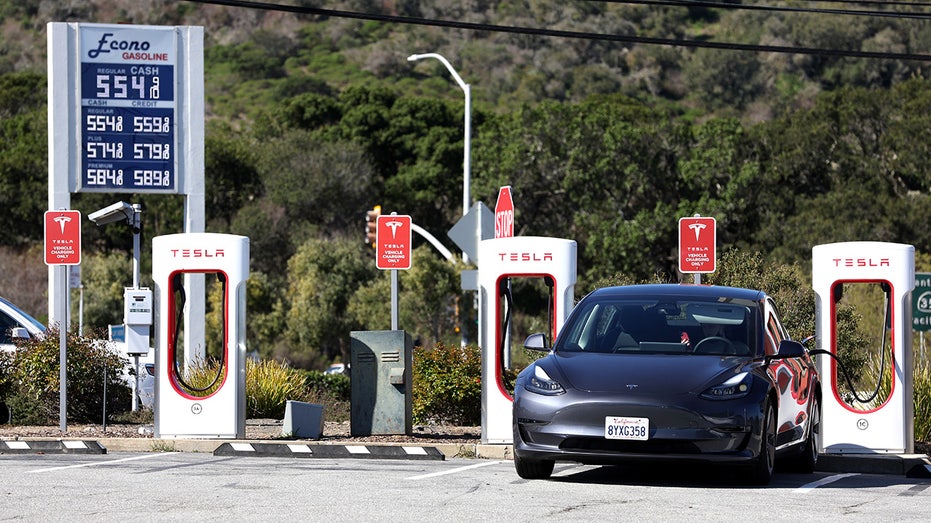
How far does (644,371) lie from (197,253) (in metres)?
5.39

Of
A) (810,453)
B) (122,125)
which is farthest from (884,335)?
(122,125)

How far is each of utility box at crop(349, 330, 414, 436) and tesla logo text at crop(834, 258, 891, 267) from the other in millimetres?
4358

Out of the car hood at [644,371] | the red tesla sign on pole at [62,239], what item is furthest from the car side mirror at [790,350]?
the red tesla sign on pole at [62,239]

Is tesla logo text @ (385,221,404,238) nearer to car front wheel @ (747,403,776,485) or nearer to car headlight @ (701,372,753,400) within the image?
car front wheel @ (747,403,776,485)

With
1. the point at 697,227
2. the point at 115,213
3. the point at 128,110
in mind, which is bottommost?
the point at 697,227

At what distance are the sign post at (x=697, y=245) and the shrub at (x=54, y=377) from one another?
6489mm

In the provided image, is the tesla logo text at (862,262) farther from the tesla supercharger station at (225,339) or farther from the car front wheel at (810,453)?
the tesla supercharger station at (225,339)

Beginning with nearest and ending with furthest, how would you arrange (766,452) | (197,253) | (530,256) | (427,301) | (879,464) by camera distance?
(766,452) → (879,464) → (530,256) → (197,253) → (427,301)

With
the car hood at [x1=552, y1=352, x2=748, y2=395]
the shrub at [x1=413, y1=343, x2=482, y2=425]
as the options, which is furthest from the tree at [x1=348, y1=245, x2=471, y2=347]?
the car hood at [x1=552, y1=352, x2=748, y2=395]

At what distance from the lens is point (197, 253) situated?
15.1m

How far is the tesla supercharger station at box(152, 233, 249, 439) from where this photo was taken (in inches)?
593

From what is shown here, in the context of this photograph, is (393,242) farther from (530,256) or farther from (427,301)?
(427,301)

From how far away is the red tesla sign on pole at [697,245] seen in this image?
17.0 meters

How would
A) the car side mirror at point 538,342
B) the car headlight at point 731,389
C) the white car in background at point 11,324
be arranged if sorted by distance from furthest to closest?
1. the white car in background at point 11,324
2. the car side mirror at point 538,342
3. the car headlight at point 731,389
